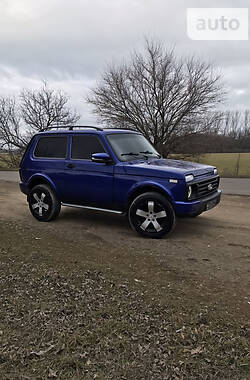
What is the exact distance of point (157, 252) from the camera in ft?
15.5

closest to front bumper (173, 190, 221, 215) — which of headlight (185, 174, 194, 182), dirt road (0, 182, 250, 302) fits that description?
headlight (185, 174, 194, 182)

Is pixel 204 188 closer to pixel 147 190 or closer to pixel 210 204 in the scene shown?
pixel 210 204

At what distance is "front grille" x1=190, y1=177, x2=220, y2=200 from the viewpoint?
5330mm

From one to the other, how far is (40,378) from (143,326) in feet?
3.17

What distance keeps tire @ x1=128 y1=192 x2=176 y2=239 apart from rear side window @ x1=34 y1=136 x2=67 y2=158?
2077mm

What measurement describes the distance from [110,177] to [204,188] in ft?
5.69

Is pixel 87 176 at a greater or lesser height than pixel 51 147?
lesser

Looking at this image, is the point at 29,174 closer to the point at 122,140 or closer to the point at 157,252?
the point at 122,140

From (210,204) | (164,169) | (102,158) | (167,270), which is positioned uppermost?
(102,158)

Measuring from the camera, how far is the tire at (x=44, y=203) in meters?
6.57

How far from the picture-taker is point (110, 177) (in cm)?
577

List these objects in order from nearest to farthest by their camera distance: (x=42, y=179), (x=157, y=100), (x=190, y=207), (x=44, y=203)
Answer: (x=190, y=207)
(x=44, y=203)
(x=42, y=179)
(x=157, y=100)

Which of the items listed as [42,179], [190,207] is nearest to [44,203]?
[42,179]

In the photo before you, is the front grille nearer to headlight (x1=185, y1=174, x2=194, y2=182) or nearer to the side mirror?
headlight (x1=185, y1=174, x2=194, y2=182)
